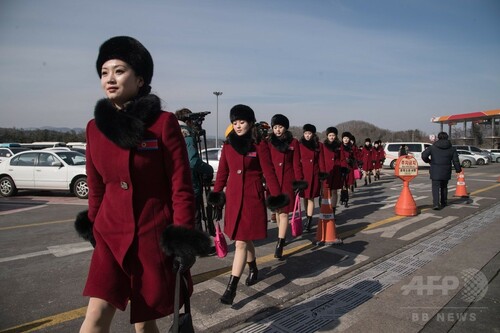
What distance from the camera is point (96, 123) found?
1.92 m

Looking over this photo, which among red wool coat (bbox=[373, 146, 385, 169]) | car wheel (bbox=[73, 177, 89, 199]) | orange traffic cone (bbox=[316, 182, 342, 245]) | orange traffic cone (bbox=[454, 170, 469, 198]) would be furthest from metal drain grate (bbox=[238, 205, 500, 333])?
red wool coat (bbox=[373, 146, 385, 169])

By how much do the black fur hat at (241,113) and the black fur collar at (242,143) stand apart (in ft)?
0.57

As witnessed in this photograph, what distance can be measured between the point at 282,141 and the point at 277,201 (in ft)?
7.09

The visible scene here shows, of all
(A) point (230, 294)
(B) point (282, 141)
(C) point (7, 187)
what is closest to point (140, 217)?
(A) point (230, 294)

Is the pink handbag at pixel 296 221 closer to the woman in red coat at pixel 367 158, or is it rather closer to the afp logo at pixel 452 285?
the afp logo at pixel 452 285

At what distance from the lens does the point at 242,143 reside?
3775mm

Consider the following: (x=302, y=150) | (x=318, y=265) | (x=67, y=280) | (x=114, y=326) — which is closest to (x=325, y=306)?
(x=318, y=265)

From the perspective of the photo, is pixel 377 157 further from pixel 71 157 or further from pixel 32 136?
pixel 32 136

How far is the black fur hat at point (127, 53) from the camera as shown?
6.54 feet

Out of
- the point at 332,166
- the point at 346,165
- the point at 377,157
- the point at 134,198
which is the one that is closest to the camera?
the point at 134,198

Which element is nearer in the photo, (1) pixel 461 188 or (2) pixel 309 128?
(2) pixel 309 128

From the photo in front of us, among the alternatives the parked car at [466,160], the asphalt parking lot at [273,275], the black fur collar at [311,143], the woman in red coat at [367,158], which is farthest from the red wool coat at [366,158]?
the parked car at [466,160]

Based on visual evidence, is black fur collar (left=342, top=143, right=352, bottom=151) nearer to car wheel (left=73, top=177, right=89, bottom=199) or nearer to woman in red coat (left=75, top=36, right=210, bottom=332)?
car wheel (left=73, top=177, right=89, bottom=199)

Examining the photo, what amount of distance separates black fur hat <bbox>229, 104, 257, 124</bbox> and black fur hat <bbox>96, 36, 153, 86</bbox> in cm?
179
